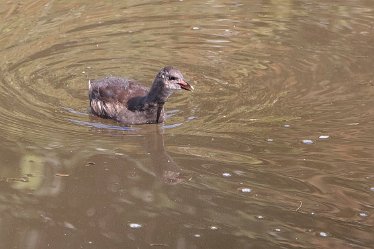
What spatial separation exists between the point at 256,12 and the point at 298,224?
7.15m

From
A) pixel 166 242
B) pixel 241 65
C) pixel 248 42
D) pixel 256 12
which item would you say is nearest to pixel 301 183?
pixel 166 242

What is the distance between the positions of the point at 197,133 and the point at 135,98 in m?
1.22

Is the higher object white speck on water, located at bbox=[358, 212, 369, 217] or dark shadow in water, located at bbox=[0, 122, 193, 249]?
dark shadow in water, located at bbox=[0, 122, 193, 249]

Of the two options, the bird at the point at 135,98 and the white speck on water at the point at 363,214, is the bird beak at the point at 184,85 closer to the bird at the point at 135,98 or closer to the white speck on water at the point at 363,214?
the bird at the point at 135,98

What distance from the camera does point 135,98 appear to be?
32.1ft

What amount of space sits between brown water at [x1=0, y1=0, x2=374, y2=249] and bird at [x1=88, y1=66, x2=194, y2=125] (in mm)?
159

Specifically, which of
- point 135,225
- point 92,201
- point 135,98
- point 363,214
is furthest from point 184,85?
point 363,214

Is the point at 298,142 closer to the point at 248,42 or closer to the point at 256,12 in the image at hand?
the point at 248,42

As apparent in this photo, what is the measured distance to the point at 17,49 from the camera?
11766mm

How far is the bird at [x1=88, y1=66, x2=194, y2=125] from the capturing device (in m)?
9.44

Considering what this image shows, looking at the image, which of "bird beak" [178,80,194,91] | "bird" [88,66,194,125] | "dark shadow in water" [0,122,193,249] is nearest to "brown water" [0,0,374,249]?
"dark shadow in water" [0,122,193,249]

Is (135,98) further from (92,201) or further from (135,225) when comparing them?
(135,225)

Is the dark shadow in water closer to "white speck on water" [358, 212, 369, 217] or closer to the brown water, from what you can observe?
the brown water

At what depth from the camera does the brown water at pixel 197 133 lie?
7.01 m
